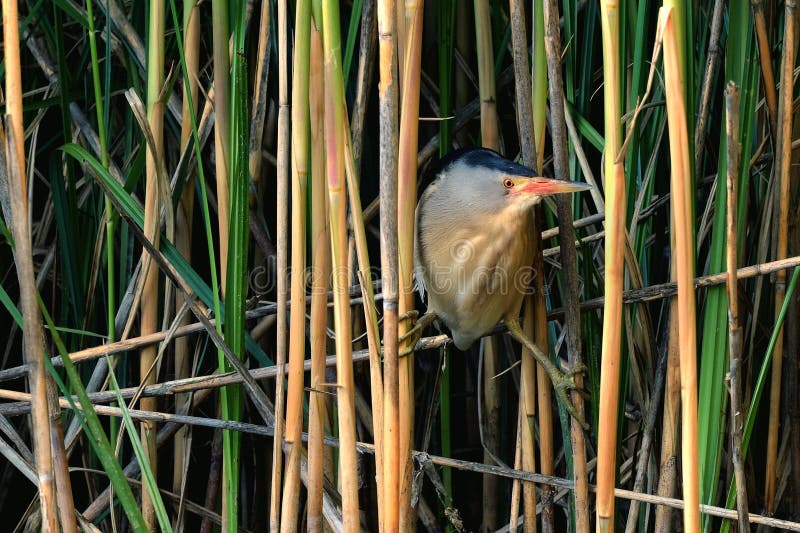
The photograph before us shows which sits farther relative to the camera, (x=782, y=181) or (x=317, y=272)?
(x=782, y=181)

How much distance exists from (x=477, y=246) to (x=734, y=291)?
668mm

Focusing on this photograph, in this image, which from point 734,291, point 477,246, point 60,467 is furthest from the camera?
point 477,246

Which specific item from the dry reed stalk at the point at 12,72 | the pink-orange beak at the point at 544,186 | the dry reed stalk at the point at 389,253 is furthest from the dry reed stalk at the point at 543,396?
the dry reed stalk at the point at 12,72

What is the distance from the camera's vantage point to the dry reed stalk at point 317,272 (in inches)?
41.6

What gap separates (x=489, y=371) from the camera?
1757 mm

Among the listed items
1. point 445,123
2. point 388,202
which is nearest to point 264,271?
point 445,123

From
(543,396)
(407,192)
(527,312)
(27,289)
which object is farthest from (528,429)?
(27,289)

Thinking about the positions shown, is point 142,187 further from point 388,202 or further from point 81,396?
point 388,202

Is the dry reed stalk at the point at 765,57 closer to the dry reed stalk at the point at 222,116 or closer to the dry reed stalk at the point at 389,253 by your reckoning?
the dry reed stalk at the point at 389,253

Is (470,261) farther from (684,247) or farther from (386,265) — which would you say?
(684,247)

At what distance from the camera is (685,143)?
859 mm

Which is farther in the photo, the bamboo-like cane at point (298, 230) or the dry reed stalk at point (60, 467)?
the dry reed stalk at point (60, 467)

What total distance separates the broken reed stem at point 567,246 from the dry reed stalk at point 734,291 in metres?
0.20

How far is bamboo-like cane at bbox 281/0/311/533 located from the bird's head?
42 cm
